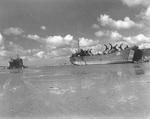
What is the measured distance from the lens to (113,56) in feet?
235

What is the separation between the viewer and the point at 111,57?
239 feet

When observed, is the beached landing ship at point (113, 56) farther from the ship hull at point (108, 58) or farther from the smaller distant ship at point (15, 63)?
the smaller distant ship at point (15, 63)

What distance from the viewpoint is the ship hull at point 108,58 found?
67.8 meters

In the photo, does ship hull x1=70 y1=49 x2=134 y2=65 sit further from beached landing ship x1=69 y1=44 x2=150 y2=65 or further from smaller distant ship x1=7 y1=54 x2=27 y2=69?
smaller distant ship x1=7 y1=54 x2=27 y2=69

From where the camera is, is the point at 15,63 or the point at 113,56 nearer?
the point at 113,56

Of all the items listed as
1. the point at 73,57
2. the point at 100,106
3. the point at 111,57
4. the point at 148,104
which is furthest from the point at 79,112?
the point at 73,57

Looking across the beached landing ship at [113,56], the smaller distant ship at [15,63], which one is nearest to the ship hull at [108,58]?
the beached landing ship at [113,56]

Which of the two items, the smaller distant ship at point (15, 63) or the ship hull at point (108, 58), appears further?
the smaller distant ship at point (15, 63)

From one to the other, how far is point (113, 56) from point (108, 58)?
364 cm

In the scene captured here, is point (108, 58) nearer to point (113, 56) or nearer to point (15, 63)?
point (113, 56)

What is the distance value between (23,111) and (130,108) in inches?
153

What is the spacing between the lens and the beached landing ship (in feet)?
223

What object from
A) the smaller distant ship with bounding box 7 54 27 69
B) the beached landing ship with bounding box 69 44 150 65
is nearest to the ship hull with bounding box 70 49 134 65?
the beached landing ship with bounding box 69 44 150 65

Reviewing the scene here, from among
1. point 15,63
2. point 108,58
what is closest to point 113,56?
point 108,58
